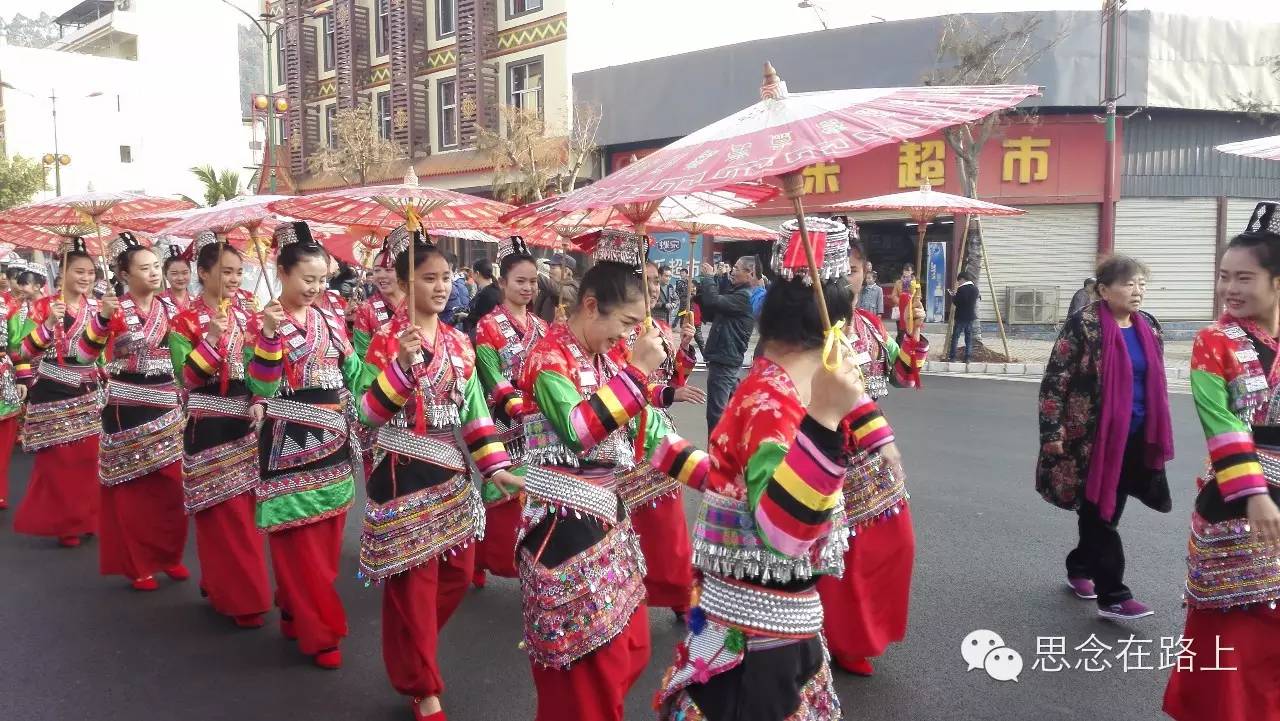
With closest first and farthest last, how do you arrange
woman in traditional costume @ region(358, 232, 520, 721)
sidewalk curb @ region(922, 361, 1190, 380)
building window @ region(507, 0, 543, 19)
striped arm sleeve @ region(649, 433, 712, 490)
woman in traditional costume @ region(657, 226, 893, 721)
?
1. woman in traditional costume @ region(657, 226, 893, 721)
2. striped arm sleeve @ region(649, 433, 712, 490)
3. woman in traditional costume @ region(358, 232, 520, 721)
4. sidewalk curb @ region(922, 361, 1190, 380)
5. building window @ region(507, 0, 543, 19)

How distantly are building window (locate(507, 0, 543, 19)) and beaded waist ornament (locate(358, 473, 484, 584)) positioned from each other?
2149 centimetres

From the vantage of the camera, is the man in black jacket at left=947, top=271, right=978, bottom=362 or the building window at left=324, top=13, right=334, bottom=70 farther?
the building window at left=324, top=13, right=334, bottom=70

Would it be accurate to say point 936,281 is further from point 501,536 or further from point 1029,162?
point 501,536

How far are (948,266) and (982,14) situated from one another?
4596 mm

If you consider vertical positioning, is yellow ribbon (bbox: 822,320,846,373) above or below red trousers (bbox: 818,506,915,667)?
above

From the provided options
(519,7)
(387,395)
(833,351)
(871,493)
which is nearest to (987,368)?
(871,493)

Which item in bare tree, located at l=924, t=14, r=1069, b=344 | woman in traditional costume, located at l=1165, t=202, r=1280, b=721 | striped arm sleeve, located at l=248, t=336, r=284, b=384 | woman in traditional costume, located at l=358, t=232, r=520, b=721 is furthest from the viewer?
bare tree, located at l=924, t=14, r=1069, b=344

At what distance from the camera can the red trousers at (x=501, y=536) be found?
16.9 feet

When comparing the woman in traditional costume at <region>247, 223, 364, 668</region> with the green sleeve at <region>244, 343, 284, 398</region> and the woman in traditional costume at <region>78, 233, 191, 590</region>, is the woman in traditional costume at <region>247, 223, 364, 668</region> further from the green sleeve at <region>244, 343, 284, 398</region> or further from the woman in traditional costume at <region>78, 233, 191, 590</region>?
the woman in traditional costume at <region>78, 233, 191, 590</region>

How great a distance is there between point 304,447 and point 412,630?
106 centimetres

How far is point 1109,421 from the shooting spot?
440 cm

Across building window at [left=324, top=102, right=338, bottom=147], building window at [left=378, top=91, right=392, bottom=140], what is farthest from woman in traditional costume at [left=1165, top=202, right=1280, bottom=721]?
building window at [left=324, top=102, right=338, bottom=147]

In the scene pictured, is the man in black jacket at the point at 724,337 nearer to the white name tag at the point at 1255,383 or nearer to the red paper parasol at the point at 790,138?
the white name tag at the point at 1255,383

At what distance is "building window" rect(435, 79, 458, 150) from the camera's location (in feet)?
83.2
